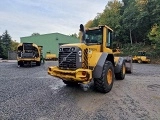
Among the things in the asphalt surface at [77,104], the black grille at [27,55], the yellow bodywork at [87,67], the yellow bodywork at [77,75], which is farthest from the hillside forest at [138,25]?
the yellow bodywork at [77,75]

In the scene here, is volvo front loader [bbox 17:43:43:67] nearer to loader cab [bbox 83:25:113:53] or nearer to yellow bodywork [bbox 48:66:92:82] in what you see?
loader cab [bbox 83:25:113:53]

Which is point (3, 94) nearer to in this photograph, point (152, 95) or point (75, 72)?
point (75, 72)

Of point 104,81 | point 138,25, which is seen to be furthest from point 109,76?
point 138,25

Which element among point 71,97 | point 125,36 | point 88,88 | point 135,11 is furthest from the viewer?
point 125,36

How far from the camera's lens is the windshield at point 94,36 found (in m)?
7.57

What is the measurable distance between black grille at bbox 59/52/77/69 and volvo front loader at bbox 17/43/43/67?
499 inches

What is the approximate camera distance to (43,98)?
20.7 ft

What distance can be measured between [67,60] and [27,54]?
43.4ft

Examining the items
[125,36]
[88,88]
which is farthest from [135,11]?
[88,88]

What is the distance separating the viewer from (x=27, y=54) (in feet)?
63.1

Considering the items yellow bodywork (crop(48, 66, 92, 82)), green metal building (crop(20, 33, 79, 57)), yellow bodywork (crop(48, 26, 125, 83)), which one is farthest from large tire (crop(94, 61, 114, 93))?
green metal building (crop(20, 33, 79, 57))

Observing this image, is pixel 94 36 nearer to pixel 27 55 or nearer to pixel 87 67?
pixel 87 67

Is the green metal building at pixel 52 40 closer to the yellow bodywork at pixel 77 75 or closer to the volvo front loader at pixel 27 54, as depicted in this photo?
the volvo front loader at pixel 27 54

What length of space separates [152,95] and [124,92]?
0.92 metres
